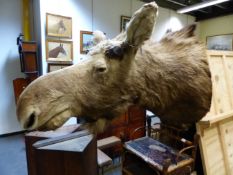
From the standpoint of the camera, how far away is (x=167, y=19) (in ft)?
17.7

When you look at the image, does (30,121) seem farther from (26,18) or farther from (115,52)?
(26,18)

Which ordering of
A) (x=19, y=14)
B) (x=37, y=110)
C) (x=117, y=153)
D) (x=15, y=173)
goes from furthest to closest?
(x=19, y=14) < (x=117, y=153) < (x=15, y=173) < (x=37, y=110)

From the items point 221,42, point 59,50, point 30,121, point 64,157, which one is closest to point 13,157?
point 59,50

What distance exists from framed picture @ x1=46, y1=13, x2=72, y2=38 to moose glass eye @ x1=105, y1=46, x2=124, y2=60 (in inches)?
125

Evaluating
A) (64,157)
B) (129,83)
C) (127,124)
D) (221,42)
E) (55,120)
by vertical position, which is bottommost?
(127,124)

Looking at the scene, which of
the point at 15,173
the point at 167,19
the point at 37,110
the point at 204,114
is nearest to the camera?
the point at 37,110

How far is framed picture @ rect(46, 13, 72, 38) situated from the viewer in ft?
11.7

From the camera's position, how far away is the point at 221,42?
5680mm

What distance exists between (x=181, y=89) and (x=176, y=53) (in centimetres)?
17

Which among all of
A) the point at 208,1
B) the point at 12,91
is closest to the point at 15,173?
the point at 12,91

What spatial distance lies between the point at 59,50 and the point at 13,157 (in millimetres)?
2012

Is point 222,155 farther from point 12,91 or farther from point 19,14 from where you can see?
point 19,14

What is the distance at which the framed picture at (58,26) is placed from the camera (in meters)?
3.55

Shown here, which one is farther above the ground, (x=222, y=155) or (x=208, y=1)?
(x=208, y=1)
